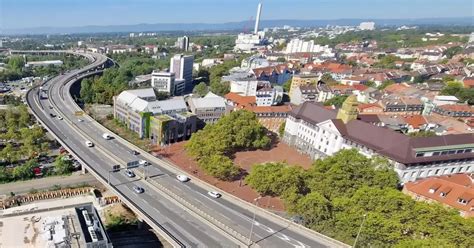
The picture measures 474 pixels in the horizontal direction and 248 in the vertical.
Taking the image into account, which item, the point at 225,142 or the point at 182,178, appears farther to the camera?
the point at 225,142

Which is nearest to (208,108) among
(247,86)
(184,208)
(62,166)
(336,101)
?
(247,86)

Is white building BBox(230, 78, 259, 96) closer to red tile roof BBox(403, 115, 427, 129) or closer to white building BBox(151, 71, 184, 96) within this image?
white building BBox(151, 71, 184, 96)

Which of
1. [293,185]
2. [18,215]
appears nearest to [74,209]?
[18,215]

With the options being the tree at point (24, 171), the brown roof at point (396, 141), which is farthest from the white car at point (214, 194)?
the tree at point (24, 171)

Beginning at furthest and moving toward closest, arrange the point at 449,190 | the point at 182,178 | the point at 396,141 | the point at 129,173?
the point at 396,141 → the point at 129,173 → the point at 182,178 → the point at 449,190

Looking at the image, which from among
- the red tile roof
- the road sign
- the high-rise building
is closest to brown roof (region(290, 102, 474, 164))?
the red tile roof

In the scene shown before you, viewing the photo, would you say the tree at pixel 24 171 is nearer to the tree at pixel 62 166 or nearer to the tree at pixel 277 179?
the tree at pixel 62 166

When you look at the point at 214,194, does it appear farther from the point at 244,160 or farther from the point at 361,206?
the point at 361,206
